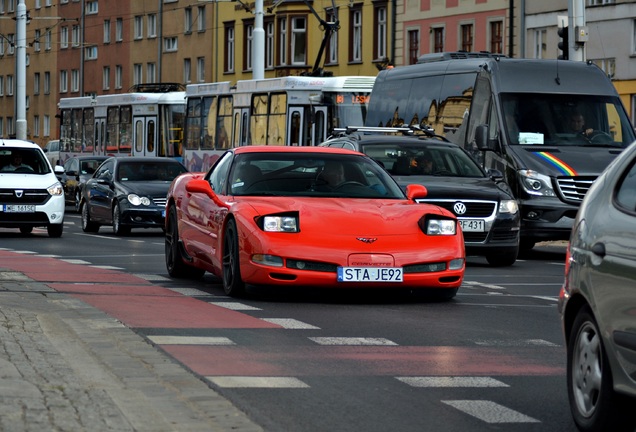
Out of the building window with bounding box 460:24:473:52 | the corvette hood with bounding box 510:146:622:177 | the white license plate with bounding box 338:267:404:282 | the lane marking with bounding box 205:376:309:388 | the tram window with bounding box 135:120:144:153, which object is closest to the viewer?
the lane marking with bounding box 205:376:309:388

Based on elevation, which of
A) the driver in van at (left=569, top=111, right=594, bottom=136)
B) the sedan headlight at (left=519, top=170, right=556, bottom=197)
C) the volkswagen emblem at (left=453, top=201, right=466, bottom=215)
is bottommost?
the volkswagen emblem at (left=453, top=201, right=466, bottom=215)

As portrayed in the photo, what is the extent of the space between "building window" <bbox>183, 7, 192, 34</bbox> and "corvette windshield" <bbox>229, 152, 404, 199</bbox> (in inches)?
2797

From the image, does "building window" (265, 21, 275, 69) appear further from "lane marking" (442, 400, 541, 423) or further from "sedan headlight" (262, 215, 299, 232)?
"lane marking" (442, 400, 541, 423)

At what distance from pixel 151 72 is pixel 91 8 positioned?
1092 centimetres

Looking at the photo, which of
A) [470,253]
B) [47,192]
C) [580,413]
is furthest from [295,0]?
[580,413]

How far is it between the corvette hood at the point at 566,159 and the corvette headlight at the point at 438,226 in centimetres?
887

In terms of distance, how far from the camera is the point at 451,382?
9.01 m

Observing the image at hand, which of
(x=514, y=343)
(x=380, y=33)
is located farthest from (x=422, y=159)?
(x=380, y=33)

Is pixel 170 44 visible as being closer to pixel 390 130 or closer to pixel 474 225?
pixel 390 130

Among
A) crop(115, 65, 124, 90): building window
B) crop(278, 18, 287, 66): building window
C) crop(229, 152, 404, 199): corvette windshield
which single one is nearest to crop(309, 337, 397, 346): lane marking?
crop(229, 152, 404, 199): corvette windshield

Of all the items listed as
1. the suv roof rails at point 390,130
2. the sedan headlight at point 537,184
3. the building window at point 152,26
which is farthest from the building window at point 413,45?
the sedan headlight at point 537,184

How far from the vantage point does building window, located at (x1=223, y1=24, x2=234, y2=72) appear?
8112 centimetres

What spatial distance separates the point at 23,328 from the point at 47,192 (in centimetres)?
1782

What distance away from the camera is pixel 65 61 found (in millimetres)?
103375
